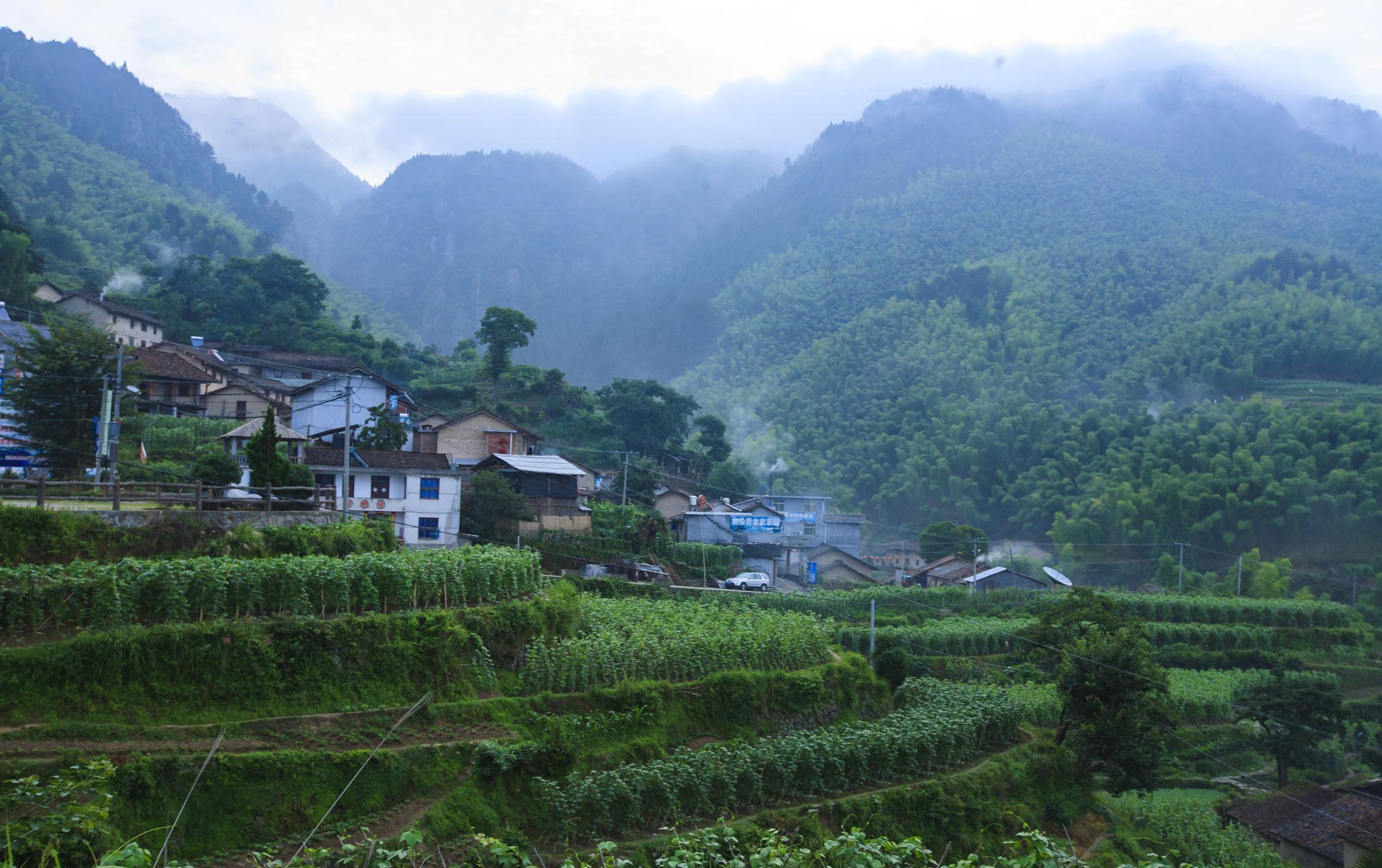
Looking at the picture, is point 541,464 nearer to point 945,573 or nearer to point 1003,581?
point 945,573

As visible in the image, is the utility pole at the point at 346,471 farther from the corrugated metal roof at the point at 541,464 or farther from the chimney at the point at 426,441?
the chimney at the point at 426,441

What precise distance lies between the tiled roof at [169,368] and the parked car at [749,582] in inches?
900

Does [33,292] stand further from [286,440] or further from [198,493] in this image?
[198,493]

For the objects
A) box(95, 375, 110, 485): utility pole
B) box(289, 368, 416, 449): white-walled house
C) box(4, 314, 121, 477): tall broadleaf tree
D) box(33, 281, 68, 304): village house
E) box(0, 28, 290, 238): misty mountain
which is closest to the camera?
box(95, 375, 110, 485): utility pole

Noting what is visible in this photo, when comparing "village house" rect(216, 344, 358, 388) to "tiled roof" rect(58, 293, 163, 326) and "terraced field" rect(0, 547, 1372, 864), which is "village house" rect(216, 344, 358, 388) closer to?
"tiled roof" rect(58, 293, 163, 326)

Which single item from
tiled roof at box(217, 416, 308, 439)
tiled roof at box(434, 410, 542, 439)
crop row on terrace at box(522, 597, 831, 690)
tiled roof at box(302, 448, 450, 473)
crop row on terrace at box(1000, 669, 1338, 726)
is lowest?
crop row on terrace at box(1000, 669, 1338, 726)

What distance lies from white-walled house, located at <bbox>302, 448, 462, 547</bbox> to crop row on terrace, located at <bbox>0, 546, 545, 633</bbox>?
12.5 m

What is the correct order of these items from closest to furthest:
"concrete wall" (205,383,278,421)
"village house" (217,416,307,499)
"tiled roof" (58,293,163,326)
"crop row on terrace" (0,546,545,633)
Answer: "crop row on terrace" (0,546,545,633)
"village house" (217,416,307,499)
"concrete wall" (205,383,278,421)
"tiled roof" (58,293,163,326)

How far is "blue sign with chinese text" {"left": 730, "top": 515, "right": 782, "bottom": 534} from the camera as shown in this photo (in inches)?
1687

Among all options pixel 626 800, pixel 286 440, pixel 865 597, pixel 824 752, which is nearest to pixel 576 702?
pixel 626 800

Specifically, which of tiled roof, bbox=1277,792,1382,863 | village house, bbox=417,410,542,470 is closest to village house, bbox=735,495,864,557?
village house, bbox=417,410,542,470

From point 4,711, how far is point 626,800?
8.34m

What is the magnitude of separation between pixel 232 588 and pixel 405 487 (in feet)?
Answer: 52.6

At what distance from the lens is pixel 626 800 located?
1450 centimetres
